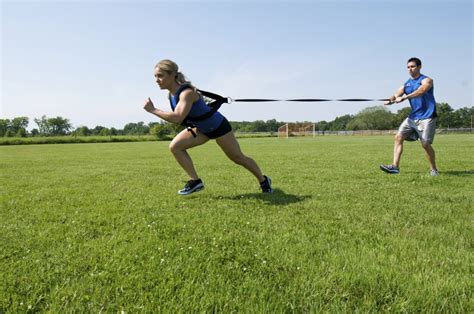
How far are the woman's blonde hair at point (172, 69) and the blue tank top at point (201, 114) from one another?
0.24m

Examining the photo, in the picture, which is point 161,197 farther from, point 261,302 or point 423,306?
point 423,306

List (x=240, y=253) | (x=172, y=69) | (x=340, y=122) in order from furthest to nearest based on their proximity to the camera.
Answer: (x=340, y=122)
(x=172, y=69)
(x=240, y=253)

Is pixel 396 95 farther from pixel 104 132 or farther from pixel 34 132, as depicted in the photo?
pixel 34 132

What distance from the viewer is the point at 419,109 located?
23.0ft

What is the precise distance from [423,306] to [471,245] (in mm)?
1265

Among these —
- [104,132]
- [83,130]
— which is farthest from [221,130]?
[83,130]

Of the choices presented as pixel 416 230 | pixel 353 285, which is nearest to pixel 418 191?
pixel 416 230

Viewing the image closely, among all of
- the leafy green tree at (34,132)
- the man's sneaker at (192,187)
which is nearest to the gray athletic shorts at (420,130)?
the man's sneaker at (192,187)

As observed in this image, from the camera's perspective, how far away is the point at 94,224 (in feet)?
11.6

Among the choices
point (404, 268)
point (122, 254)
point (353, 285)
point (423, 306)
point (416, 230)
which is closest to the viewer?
point (423, 306)

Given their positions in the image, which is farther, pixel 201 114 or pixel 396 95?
pixel 396 95

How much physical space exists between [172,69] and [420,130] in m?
5.47

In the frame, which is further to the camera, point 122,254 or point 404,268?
point 122,254

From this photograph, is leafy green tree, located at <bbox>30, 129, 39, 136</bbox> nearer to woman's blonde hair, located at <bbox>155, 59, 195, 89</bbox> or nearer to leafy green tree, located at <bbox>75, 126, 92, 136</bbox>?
leafy green tree, located at <bbox>75, 126, 92, 136</bbox>
